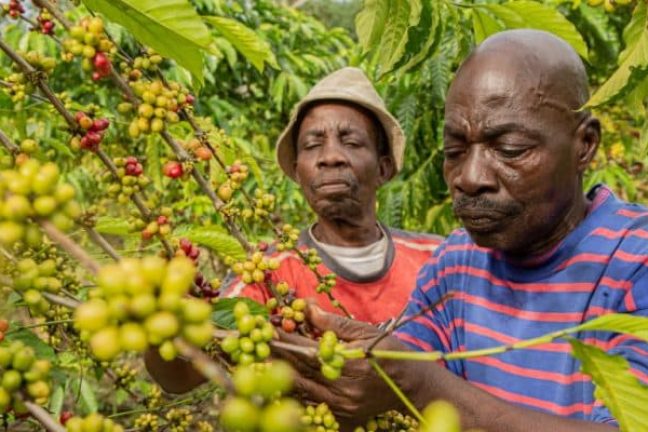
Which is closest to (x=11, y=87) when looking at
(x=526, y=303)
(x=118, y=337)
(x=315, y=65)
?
(x=118, y=337)

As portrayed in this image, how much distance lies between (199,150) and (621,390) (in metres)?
0.83

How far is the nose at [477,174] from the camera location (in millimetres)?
1315

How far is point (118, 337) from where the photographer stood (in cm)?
49

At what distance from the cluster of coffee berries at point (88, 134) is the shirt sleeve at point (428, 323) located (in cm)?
78

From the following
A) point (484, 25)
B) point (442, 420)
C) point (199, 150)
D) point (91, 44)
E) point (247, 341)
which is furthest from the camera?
point (484, 25)

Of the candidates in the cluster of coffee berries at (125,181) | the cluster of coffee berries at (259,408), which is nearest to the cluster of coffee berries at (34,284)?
the cluster of coffee berries at (259,408)

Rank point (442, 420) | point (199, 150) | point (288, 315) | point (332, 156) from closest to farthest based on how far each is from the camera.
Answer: point (442, 420), point (288, 315), point (199, 150), point (332, 156)

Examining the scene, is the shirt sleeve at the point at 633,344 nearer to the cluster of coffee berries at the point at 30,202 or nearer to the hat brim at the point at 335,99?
the cluster of coffee berries at the point at 30,202

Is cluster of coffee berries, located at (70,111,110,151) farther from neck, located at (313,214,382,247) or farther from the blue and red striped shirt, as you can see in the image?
neck, located at (313,214,382,247)

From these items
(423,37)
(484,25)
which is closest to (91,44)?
(423,37)

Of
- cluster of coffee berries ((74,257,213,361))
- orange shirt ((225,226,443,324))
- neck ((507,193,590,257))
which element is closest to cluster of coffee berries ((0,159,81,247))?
cluster of coffee berries ((74,257,213,361))

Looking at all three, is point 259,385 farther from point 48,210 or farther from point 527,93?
point 527,93

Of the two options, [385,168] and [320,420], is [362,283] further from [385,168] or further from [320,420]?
[320,420]

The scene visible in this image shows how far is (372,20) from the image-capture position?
1.27 m
